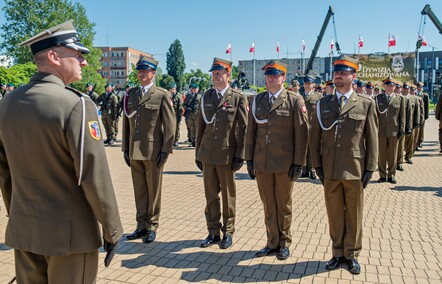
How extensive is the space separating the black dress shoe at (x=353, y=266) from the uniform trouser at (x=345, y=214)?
4 cm

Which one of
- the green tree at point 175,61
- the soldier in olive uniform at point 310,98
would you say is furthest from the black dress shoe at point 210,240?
the green tree at point 175,61

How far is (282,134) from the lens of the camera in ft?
15.4

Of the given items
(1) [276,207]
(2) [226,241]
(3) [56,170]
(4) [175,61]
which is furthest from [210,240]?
(4) [175,61]

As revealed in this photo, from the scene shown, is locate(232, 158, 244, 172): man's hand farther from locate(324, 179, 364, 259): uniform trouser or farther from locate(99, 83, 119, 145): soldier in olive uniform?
locate(99, 83, 119, 145): soldier in olive uniform

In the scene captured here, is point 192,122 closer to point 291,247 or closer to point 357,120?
point 291,247

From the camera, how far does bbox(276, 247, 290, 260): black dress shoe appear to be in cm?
464

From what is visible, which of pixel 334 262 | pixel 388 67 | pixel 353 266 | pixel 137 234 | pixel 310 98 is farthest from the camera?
pixel 388 67

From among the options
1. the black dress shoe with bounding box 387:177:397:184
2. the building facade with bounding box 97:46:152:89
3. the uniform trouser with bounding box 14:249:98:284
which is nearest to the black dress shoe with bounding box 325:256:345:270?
the uniform trouser with bounding box 14:249:98:284

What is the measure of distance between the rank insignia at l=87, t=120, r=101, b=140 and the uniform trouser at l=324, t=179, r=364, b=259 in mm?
2891

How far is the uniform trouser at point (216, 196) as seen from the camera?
5.16m

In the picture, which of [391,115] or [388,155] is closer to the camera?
[388,155]

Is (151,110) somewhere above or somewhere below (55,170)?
above

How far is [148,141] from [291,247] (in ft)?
7.43

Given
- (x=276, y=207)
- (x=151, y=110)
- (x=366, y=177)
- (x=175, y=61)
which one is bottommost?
(x=276, y=207)
